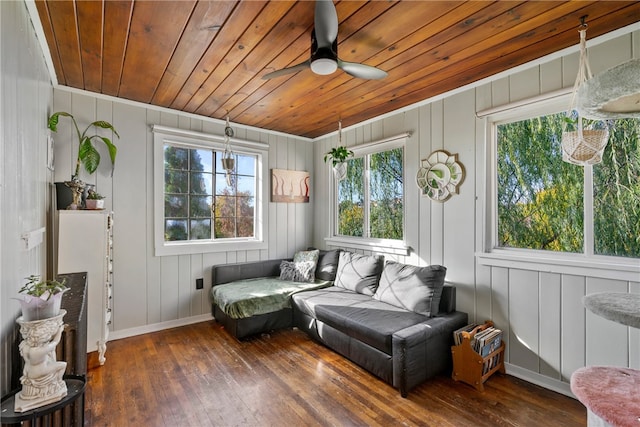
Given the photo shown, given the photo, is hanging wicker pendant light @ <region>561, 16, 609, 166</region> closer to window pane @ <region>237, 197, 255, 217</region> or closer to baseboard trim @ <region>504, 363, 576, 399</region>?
baseboard trim @ <region>504, 363, 576, 399</region>

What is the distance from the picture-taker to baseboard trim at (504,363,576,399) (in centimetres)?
210

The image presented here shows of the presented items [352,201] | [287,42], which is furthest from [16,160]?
[352,201]

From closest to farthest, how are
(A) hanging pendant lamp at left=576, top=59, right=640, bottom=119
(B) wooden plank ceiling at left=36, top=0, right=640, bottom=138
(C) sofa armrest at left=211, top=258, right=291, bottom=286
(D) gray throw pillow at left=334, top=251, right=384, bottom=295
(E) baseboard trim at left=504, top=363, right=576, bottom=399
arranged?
(A) hanging pendant lamp at left=576, top=59, right=640, bottom=119 → (B) wooden plank ceiling at left=36, top=0, right=640, bottom=138 → (E) baseboard trim at left=504, top=363, right=576, bottom=399 → (D) gray throw pillow at left=334, top=251, right=384, bottom=295 → (C) sofa armrest at left=211, top=258, right=291, bottom=286

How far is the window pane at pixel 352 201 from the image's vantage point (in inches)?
152

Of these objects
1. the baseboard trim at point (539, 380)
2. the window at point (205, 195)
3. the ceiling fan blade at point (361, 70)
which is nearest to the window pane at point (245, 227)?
the window at point (205, 195)

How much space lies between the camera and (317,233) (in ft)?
14.7

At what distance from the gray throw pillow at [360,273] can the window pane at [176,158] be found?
219 cm

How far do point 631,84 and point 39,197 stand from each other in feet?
10.6

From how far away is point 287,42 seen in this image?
1.99 meters

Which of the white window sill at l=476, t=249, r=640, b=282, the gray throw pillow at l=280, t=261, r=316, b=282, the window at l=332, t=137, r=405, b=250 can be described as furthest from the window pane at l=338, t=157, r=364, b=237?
the white window sill at l=476, t=249, r=640, b=282

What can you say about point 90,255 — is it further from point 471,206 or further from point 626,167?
point 626,167

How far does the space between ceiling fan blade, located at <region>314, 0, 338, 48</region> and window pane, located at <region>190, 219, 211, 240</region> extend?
2.63 m

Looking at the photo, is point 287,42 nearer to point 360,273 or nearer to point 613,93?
point 613,93

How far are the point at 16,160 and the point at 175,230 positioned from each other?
2.05 m
